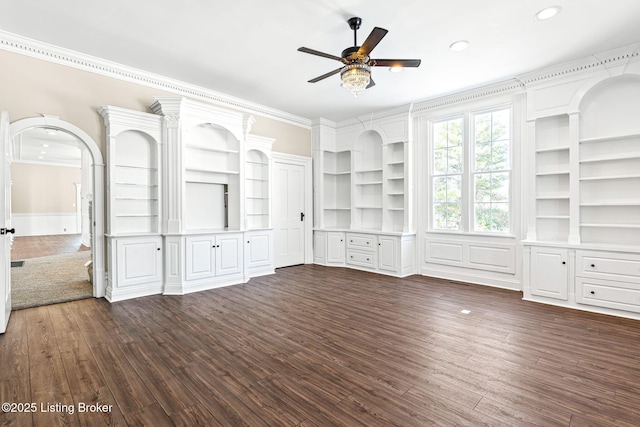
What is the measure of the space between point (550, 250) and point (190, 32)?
17.1ft

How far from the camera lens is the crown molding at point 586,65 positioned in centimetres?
377

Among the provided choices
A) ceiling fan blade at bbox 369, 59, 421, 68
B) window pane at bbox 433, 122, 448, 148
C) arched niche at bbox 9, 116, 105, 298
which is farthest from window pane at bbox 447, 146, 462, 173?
arched niche at bbox 9, 116, 105, 298

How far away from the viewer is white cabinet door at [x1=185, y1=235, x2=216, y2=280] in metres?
4.69

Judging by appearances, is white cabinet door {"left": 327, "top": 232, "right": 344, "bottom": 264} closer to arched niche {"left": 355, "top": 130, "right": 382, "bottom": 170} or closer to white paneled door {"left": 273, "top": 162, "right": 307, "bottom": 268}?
white paneled door {"left": 273, "top": 162, "right": 307, "bottom": 268}

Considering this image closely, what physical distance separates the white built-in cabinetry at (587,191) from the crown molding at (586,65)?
0.11ft

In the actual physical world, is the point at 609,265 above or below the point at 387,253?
above

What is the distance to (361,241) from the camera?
643 centimetres

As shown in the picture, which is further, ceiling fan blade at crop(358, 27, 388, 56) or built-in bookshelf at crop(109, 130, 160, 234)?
built-in bookshelf at crop(109, 130, 160, 234)

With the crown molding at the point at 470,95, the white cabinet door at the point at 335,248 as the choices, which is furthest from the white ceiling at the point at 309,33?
the white cabinet door at the point at 335,248

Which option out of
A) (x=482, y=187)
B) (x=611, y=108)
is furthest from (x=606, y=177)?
(x=482, y=187)

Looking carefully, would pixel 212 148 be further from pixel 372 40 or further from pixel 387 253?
pixel 387 253

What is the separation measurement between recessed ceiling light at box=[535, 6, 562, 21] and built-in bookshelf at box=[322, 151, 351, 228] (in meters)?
4.42

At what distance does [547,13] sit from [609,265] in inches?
116

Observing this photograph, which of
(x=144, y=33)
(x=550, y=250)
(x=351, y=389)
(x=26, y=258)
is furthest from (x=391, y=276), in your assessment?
(x=26, y=258)
